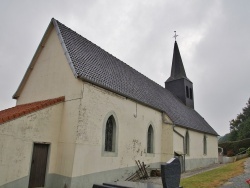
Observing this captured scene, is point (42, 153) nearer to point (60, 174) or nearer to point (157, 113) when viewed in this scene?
point (60, 174)

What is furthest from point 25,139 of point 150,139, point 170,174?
point 150,139

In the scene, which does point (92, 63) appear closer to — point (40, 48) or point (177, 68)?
point (40, 48)

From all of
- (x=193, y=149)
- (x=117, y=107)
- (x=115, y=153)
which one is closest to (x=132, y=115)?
(x=117, y=107)

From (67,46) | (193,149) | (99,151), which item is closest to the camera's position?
(99,151)

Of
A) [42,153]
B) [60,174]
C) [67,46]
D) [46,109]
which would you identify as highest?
[67,46]

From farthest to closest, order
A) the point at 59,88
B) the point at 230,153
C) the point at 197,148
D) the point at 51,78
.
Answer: the point at 230,153
the point at 197,148
the point at 51,78
the point at 59,88

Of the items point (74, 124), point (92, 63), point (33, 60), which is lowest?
point (74, 124)

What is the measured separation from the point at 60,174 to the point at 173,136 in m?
9.85

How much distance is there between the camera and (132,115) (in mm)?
13656

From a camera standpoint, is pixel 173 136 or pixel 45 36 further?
pixel 173 136

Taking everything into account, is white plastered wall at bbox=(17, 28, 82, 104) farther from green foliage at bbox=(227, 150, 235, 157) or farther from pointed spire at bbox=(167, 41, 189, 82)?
green foliage at bbox=(227, 150, 235, 157)

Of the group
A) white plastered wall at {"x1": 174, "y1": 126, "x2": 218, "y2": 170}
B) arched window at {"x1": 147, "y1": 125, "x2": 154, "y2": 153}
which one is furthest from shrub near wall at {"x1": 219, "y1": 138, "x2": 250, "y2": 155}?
arched window at {"x1": 147, "y1": 125, "x2": 154, "y2": 153}

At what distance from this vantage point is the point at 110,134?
481 inches

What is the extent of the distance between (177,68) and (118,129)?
1912 centimetres
